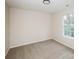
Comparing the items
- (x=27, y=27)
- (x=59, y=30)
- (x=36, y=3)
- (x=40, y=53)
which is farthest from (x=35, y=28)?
(x=40, y=53)

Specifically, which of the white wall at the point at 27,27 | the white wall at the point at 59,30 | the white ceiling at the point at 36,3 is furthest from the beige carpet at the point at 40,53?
the white ceiling at the point at 36,3

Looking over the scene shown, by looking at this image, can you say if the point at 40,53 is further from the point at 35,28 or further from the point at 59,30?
the point at 59,30

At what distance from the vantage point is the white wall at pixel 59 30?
184 inches

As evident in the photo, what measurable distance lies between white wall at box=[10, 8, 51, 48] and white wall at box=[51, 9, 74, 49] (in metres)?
0.49

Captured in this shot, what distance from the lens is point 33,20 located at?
18.4ft

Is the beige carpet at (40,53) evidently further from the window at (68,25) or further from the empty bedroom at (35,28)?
the window at (68,25)

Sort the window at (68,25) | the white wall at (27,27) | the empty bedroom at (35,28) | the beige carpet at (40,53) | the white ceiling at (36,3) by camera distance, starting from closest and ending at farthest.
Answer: the beige carpet at (40,53), the white ceiling at (36,3), the empty bedroom at (35,28), the white wall at (27,27), the window at (68,25)

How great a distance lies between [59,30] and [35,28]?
1.84 meters

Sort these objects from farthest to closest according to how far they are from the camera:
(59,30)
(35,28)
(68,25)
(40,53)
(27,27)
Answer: (59,30)
(35,28)
(27,27)
(68,25)
(40,53)

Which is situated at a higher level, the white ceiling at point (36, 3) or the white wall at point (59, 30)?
the white ceiling at point (36, 3)

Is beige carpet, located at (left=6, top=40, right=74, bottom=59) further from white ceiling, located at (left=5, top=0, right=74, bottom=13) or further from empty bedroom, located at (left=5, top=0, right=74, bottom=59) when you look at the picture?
white ceiling, located at (left=5, top=0, right=74, bottom=13)

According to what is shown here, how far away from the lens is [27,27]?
17.4ft
